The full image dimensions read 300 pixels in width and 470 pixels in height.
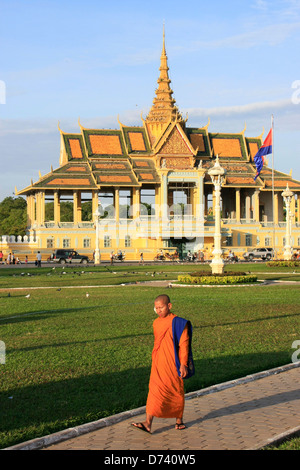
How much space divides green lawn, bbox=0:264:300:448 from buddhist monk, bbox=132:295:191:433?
950 millimetres

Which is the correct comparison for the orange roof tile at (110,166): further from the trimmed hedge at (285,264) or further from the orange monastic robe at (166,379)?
the orange monastic robe at (166,379)

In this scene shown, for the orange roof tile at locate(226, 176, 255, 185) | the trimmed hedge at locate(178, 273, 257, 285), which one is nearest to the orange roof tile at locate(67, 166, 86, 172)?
the orange roof tile at locate(226, 176, 255, 185)

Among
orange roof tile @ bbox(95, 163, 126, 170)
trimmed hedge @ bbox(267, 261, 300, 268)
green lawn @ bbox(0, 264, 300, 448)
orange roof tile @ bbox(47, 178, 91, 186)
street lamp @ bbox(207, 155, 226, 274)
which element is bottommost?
green lawn @ bbox(0, 264, 300, 448)

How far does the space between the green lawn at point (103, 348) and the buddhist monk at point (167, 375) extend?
37.4 inches

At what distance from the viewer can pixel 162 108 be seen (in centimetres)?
7706

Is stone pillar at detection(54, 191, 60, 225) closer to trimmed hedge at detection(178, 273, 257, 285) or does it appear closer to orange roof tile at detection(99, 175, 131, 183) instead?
orange roof tile at detection(99, 175, 131, 183)

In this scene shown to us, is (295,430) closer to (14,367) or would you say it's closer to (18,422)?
(18,422)

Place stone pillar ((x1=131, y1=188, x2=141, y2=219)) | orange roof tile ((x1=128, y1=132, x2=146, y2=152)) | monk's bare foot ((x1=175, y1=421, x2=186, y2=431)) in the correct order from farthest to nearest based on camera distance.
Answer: orange roof tile ((x1=128, y1=132, x2=146, y2=152)) < stone pillar ((x1=131, y1=188, x2=141, y2=219)) < monk's bare foot ((x1=175, y1=421, x2=186, y2=431))

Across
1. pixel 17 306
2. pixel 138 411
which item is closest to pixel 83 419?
pixel 138 411

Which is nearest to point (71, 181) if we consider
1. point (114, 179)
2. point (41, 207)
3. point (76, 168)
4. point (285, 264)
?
point (76, 168)

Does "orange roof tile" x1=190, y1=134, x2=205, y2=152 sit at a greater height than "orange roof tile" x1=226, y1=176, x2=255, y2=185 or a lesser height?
greater

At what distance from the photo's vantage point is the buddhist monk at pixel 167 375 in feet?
23.1

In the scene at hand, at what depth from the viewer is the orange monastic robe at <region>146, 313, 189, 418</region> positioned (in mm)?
7027

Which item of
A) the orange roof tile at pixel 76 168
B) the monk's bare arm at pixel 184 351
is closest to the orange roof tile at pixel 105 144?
the orange roof tile at pixel 76 168
